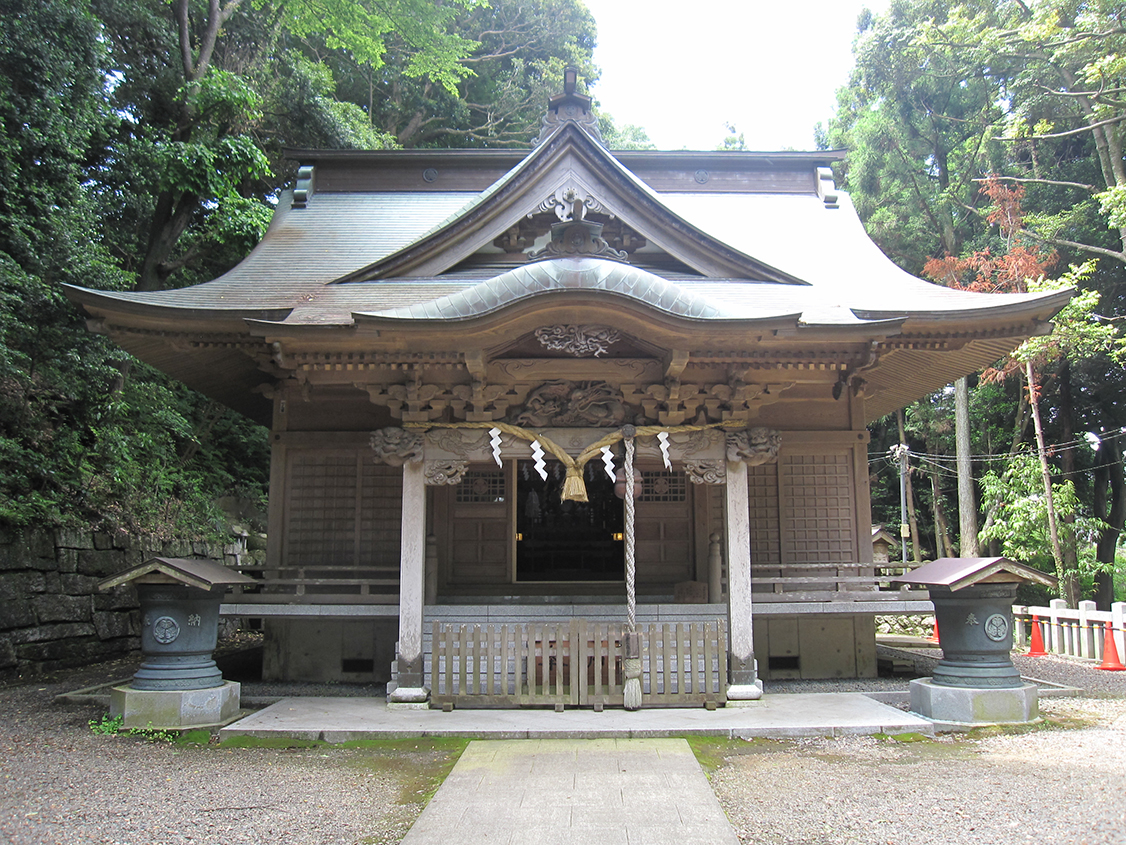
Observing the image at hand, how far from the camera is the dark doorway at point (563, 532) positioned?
11453mm

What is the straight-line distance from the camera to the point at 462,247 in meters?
9.11

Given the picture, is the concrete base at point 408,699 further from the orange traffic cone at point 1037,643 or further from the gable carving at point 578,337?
the orange traffic cone at point 1037,643

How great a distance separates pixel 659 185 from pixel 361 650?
9.19 meters

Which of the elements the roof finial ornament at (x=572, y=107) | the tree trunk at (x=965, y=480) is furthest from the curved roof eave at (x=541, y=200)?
the tree trunk at (x=965, y=480)

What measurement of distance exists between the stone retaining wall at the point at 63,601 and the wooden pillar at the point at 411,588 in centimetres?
586

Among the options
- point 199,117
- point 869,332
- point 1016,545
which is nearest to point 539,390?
point 869,332

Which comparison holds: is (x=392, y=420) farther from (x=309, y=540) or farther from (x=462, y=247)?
(x=462, y=247)

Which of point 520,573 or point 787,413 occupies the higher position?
point 787,413

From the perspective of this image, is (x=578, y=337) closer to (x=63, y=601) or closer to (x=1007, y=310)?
(x=1007, y=310)

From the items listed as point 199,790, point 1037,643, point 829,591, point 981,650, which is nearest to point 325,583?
point 199,790

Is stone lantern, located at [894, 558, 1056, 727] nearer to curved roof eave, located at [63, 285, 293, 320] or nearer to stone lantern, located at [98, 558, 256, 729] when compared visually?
stone lantern, located at [98, 558, 256, 729]

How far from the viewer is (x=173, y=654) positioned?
22.6 feet

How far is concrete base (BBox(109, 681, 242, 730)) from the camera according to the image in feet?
22.0

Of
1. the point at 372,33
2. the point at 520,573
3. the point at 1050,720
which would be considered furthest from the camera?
the point at 372,33
